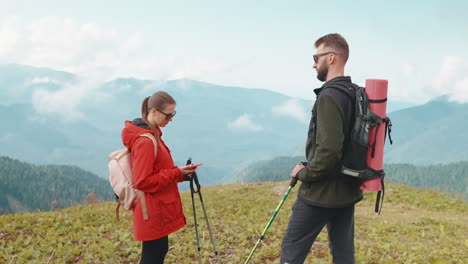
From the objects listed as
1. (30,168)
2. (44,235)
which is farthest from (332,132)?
(30,168)

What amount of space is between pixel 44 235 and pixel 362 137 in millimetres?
9141

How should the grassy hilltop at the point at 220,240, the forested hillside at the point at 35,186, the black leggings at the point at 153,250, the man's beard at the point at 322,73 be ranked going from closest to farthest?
the man's beard at the point at 322,73, the black leggings at the point at 153,250, the grassy hilltop at the point at 220,240, the forested hillside at the point at 35,186

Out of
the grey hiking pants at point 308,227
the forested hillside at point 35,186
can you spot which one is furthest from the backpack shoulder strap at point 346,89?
the forested hillside at point 35,186

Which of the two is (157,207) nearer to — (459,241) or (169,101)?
(169,101)

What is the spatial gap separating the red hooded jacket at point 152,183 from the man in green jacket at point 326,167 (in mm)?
1624

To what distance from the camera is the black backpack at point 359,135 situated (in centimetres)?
431

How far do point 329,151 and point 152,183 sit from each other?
2.25 metres

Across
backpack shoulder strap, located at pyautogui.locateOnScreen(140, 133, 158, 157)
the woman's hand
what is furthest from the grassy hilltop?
backpack shoulder strap, located at pyautogui.locateOnScreen(140, 133, 158, 157)

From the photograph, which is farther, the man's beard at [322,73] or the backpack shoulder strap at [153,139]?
the backpack shoulder strap at [153,139]

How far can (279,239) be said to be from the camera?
9211 mm

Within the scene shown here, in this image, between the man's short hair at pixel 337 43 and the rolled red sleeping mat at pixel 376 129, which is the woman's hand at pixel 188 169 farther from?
the man's short hair at pixel 337 43

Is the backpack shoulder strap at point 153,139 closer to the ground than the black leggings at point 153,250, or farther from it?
farther from it

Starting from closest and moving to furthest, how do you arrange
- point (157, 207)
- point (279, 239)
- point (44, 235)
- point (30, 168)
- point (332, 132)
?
point (332, 132), point (157, 207), point (279, 239), point (44, 235), point (30, 168)

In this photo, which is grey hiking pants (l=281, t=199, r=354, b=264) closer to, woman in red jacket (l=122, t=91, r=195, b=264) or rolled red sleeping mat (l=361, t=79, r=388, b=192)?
rolled red sleeping mat (l=361, t=79, r=388, b=192)
